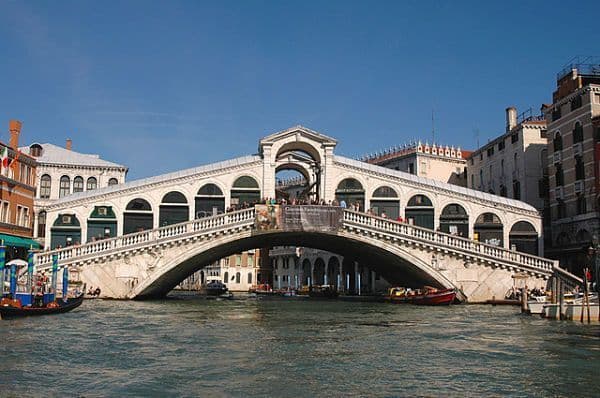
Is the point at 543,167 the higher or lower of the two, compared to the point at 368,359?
higher

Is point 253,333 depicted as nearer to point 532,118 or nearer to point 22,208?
point 22,208

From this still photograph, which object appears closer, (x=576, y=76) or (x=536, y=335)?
(x=536, y=335)

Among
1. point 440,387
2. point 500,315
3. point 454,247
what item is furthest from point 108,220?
point 440,387

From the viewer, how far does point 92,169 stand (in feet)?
143

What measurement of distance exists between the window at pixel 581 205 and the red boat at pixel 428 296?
7979mm

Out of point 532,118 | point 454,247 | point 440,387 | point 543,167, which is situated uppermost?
point 532,118

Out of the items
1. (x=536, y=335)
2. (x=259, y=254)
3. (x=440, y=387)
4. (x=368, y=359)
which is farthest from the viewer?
(x=259, y=254)

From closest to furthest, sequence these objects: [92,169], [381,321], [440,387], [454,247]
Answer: [440,387], [381,321], [454,247], [92,169]

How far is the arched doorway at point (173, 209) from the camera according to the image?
35750 mm

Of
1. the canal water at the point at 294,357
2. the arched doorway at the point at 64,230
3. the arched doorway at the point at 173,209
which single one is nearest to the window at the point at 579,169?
the canal water at the point at 294,357

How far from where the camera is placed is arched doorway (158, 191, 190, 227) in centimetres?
3575

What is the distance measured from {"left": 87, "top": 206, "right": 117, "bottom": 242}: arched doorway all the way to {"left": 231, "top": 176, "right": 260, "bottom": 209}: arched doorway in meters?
6.28

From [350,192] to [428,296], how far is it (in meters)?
7.60

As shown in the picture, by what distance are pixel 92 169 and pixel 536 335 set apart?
3204 centimetres
